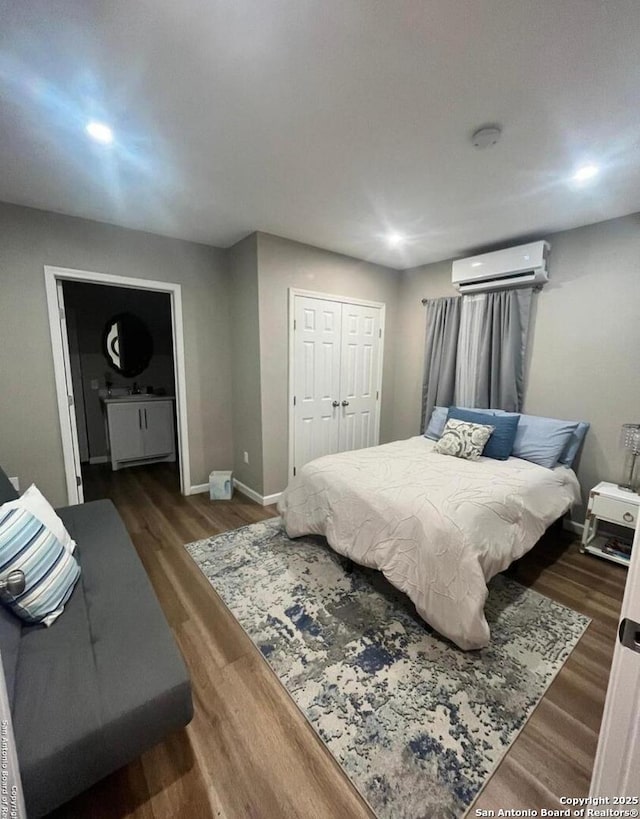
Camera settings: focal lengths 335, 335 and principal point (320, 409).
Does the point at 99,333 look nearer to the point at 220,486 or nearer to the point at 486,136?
the point at 220,486

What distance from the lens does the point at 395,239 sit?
122 inches

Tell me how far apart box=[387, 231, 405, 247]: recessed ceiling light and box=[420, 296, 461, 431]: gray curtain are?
837mm

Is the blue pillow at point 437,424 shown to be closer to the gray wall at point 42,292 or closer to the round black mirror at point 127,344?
the gray wall at point 42,292

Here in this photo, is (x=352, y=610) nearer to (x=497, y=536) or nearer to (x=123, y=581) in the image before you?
(x=497, y=536)

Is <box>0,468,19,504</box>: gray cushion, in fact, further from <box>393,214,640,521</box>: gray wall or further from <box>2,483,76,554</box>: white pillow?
<box>393,214,640,521</box>: gray wall

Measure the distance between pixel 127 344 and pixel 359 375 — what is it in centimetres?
319

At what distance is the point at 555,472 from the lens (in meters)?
2.54

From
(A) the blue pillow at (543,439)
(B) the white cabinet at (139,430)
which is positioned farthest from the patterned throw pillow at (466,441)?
(B) the white cabinet at (139,430)

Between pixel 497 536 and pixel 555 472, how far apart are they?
3.75 feet

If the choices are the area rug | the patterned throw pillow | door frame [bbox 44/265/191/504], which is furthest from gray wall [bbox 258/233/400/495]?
the patterned throw pillow

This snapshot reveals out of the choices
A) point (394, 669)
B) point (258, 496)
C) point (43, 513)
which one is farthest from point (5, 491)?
point (394, 669)

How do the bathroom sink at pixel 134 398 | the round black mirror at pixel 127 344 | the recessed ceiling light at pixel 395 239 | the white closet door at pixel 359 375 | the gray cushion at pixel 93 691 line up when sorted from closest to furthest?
the gray cushion at pixel 93 691, the recessed ceiling light at pixel 395 239, the white closet door at pixel 359 375, the bathroom sink at pixel 134 398, the round black mirror at pixel 127 344

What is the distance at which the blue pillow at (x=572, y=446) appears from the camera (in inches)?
107

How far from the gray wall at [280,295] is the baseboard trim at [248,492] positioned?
64 mm
